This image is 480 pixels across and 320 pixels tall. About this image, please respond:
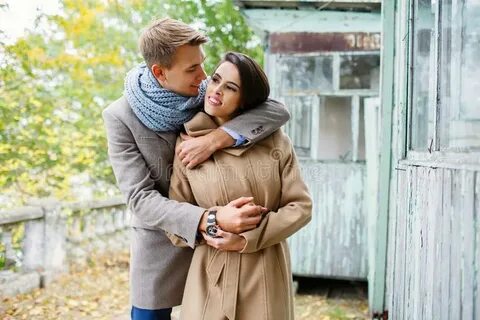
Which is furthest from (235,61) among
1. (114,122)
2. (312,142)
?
(312,142)

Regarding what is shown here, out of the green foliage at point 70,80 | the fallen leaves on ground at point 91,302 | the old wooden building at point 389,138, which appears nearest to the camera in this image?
the old wooden building at point 389,138

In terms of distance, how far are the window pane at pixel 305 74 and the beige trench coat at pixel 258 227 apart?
11.6 feet

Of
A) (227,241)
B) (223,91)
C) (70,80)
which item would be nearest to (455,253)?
(227,241)

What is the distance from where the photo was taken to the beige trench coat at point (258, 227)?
1.85 m

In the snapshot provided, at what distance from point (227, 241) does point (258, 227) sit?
13cm

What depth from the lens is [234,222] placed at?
175cm

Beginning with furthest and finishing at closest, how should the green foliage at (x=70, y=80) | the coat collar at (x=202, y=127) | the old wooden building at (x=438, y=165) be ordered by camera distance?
A: 1. the green foliage at (x=70, y=80)
2. the coat collar at (x=202, y=127)
3. the old wooden building at (x=438, y=165)

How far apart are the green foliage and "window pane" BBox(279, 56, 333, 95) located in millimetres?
1333

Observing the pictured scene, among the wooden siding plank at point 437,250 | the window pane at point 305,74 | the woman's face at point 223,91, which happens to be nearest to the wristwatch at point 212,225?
the woman's face at point 223,91

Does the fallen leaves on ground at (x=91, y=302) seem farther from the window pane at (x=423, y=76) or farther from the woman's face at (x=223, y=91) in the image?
the woman's face at (x=223, y=91)

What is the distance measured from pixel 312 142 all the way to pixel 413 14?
116 inches

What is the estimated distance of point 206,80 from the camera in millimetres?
2062

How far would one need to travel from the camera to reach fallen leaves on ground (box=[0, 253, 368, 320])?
443cm

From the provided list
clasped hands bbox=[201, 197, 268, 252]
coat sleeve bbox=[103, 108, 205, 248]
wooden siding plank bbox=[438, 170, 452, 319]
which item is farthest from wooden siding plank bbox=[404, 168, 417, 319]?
coat sleeve bbox=[103, 108, 205, 248]
